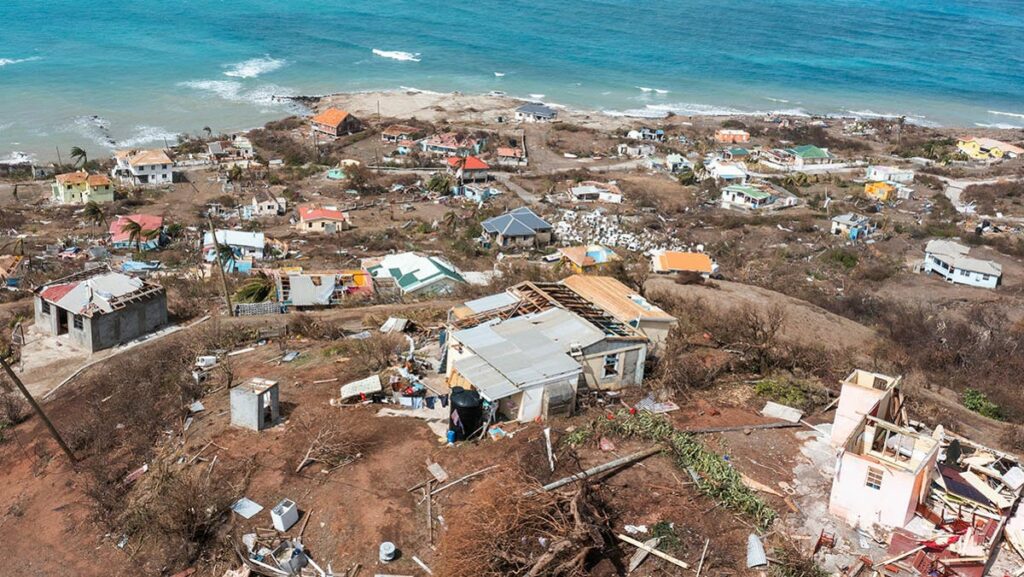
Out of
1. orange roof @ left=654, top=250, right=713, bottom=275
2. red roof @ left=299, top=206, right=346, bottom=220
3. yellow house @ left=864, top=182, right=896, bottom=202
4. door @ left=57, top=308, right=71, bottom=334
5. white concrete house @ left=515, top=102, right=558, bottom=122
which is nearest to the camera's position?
door @ left=57, top=308, right=71, bottom=334

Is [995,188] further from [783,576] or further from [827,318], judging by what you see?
[783,576]

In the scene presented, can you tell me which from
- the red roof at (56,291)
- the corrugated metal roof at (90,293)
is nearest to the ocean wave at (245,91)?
the corrugated metal roof at (90,293)

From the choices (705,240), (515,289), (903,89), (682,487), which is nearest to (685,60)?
(903,89)

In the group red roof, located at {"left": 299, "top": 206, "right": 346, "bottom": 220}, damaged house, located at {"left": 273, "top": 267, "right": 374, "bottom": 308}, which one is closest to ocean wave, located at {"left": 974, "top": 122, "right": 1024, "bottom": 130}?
red roof, located at {"left": 299, "top": 206, "right": 346, "bottom": 220}

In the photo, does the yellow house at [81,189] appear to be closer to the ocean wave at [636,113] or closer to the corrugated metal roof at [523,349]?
the corrugated metal roof at [523,349]

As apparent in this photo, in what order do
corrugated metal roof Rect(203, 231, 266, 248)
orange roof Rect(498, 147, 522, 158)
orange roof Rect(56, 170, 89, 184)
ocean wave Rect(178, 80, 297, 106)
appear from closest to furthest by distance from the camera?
corrugated metal roof Rect(203, 231, 266, 248), orange roof Rect(56, 170, 89, 184), orange roof Rect(498, 147, 522, 158), ocean wave Rect(178, 80, 297, 106)

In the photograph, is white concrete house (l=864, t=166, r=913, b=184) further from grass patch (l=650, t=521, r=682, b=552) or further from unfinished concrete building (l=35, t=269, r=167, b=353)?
grass patch (l=650, t=521, r=682, b=552)

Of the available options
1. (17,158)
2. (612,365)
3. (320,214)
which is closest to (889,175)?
(320,214)
